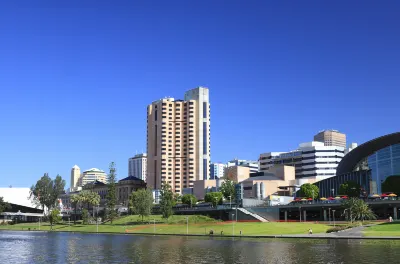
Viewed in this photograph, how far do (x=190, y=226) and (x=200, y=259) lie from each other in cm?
8362

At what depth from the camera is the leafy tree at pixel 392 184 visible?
167250 mm

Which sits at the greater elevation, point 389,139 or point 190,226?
point 389,139

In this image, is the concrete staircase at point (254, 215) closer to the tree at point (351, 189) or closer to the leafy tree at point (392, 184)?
the tree at point (351, 189)

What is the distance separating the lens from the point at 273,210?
17000 cm

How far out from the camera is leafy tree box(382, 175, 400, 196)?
167m

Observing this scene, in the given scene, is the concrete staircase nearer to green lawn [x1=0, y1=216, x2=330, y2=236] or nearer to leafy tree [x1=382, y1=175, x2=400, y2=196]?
green lawn [x1=0, y1=216, x2=330, y2=236]

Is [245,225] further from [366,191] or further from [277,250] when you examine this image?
[366,191]

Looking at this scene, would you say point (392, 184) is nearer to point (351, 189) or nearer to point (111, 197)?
point (351, 189)

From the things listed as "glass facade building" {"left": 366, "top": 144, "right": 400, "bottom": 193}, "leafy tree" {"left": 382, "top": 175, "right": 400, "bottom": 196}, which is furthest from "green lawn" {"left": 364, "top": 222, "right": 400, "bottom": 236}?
"glass facade building" {"left": 366, "top": 144, "right": 400, "bottom": 193}

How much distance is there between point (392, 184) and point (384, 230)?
7195 cm

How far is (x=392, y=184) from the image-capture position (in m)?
169

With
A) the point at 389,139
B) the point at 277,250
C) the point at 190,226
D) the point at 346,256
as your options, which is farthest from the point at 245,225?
the point at 389,139

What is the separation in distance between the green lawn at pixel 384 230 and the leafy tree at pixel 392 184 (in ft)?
190

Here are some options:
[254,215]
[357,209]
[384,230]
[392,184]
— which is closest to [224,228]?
[357,209]
